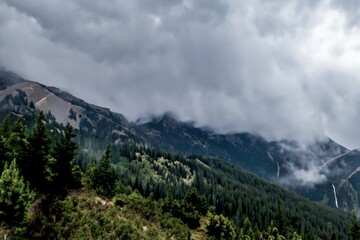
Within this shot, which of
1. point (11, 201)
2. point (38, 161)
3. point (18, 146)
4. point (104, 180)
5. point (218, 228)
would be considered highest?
point (18, 146)

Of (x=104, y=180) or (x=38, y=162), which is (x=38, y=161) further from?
Result: (x=104, y=180)

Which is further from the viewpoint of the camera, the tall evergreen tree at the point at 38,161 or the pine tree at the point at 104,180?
the pine tree at the point at 104,180

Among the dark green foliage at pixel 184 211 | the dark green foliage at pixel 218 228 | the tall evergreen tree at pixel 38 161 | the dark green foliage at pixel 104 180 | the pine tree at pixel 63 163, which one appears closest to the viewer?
the tall evergreen tree at pixel 38 161

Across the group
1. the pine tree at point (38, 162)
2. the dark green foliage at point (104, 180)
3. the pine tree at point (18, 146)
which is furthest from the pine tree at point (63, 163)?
the dark green foliage at point (104, 180)

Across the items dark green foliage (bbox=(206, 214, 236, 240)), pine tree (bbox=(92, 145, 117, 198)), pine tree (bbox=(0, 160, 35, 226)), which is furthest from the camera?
dark green foliage (bbox=(206, 214, 236, 240))

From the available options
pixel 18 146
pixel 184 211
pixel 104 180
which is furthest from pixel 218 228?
pixel 18 146

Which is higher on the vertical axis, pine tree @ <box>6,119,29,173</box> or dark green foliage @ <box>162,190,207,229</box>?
pine tree @ <box>6,119,29,173</box>

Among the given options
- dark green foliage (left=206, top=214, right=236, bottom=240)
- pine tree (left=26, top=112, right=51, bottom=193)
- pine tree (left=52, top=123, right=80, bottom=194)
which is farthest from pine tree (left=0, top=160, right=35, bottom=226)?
dark green foliage (left=206, top=214, right=236, bottom=240)

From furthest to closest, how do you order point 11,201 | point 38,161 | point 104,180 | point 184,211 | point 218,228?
point 184,211, point 218,228, point 104,180, point 38,161, point 11,201

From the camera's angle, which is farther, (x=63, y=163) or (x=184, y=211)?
(x=184, y=211)

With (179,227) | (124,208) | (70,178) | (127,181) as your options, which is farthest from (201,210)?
(127,181)

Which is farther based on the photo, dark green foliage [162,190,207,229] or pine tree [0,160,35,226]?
dark green foliage [162,190,207,229]

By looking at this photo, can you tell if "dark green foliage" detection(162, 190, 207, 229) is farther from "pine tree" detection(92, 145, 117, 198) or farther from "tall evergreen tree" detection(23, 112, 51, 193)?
"tall evergreen tree" detection(23, 112, 51, 193)

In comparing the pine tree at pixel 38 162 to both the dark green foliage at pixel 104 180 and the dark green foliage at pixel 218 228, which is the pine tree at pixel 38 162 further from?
the dark green foliage at pixel 218 228
